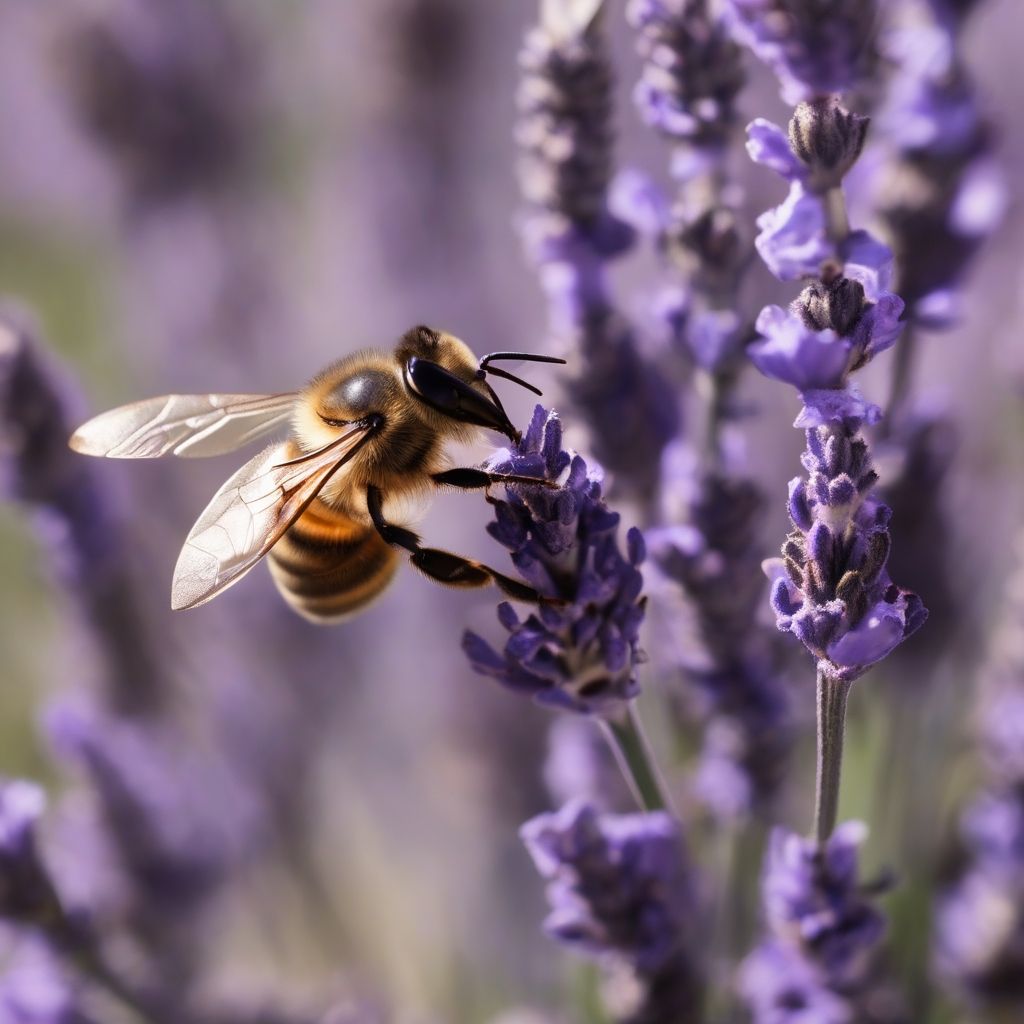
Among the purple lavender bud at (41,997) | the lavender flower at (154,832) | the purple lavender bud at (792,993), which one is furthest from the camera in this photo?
the lavender flower at (154,832)

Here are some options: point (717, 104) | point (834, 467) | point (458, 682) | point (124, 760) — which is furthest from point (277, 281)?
point (834, 467)

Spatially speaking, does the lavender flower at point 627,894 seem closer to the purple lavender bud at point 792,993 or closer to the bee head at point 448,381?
the purple lavender bud at point 792,993

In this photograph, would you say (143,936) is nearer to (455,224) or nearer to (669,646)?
(669,646)

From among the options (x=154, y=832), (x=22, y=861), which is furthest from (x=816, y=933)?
(x=154, y=832)

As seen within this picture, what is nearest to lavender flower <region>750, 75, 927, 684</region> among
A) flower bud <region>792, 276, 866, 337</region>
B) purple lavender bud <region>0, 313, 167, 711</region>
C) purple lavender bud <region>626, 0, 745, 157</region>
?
flower bud <region>792, 276, 866, 337</region>

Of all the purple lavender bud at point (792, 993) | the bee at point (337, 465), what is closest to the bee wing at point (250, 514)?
the bee at point (337, 465)
